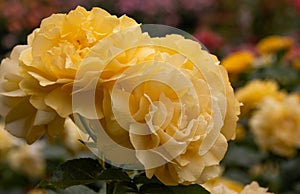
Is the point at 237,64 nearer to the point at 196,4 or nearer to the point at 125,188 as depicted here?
the point at 125,188

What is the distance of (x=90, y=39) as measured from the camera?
0.74m

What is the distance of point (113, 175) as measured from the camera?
0.76 metres

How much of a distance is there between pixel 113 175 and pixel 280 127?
1317 mm

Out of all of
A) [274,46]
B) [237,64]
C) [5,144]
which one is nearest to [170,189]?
[5,144]

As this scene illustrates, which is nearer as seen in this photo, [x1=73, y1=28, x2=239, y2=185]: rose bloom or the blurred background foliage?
[x1=73, y1=28, x2=239, y2=185]: rose bloom

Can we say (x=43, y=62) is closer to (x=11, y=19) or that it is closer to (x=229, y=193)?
(x=229, y=193)

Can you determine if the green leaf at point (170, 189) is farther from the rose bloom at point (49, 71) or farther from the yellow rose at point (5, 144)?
the yellow rose at point (5, 144)

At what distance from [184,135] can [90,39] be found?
0.43 feet

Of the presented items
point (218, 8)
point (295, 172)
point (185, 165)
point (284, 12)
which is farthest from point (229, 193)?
point (218, 8)

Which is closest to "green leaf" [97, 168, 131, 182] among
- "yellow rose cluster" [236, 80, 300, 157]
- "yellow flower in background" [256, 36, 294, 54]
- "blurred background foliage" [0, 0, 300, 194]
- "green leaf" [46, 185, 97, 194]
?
"green leaf" [46, 185, 97, 194]

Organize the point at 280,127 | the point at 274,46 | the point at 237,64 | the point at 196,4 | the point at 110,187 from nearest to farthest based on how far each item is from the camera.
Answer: the point at 110,187
the point at 280,127
the point at 237,64
the point at 274,46
the point at 196,4

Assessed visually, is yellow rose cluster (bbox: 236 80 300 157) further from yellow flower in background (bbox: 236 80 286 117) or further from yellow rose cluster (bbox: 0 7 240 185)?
yellow rose cluster (bbox: 0 7 240 185)

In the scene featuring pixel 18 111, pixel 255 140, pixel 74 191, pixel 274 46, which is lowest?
pixel 274 46

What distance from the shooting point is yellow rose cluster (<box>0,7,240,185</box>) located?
2.32ft
